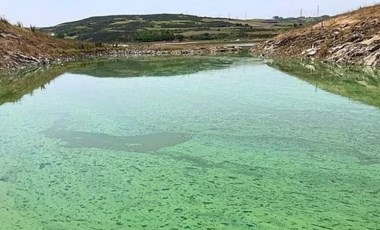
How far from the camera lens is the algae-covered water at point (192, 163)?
6.52 m

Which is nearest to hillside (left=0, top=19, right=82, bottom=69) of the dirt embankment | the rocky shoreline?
the dirt embankment

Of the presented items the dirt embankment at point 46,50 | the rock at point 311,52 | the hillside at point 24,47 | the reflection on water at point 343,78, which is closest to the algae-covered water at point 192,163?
the reflection on water at point 343,78

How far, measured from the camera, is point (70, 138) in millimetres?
11422

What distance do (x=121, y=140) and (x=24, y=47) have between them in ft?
85.3

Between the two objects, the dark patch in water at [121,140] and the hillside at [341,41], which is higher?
the hillside at [341,41]

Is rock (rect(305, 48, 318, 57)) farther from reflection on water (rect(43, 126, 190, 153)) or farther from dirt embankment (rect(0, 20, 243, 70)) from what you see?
reflection on water (rect(43, 126, 190, 153))

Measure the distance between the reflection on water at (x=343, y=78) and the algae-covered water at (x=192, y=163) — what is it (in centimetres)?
102

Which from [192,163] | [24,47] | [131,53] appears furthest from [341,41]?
[192,163]

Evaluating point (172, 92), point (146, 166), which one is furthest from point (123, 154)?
point (172, 92)

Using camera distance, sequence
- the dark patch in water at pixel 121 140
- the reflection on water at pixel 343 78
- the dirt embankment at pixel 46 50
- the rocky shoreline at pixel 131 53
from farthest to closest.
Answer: the rocky shoreline at pixel 131 53 → the dirt embankment at pixel 46 50 → the reflection on water at pixel 343 78 → the dark patch in water at pixel 121 140

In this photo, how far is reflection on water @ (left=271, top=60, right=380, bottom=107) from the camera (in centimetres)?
1709

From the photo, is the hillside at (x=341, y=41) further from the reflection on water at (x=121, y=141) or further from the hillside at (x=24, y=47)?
the hillside at (x=24, y=47)

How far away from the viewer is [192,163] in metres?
9.02

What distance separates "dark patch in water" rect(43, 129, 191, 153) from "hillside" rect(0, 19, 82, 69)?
19387 mm
